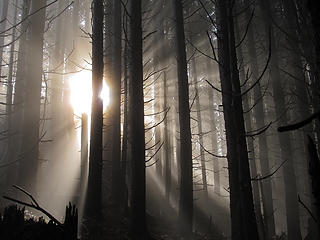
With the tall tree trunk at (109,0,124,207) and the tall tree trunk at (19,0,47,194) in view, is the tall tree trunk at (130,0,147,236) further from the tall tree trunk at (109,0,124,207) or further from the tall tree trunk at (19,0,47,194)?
the tall tree trunk at (19,0,47,194)

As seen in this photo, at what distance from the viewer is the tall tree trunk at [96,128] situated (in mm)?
8703

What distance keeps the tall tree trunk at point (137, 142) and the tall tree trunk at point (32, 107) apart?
163 inches

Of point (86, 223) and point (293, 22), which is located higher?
point (293, 22)

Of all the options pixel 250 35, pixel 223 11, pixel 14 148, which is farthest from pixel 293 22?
pixel 14 148

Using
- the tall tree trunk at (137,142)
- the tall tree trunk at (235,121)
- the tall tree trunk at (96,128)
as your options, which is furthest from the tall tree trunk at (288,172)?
the tall tree trunk at (235,121)

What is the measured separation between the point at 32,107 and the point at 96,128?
2.75 m

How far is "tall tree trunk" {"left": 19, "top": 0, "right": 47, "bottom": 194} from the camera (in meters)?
10.3

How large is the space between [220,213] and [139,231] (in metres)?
12.3

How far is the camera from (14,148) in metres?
14.4

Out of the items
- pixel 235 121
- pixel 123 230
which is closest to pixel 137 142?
pixel 123 230

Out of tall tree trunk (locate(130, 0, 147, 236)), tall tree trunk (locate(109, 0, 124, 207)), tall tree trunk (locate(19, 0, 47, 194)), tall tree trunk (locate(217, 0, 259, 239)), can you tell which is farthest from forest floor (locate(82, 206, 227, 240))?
tall tree trunk (locate(217, 0, 259, 239))

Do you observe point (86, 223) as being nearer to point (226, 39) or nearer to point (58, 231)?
point (58, 231)

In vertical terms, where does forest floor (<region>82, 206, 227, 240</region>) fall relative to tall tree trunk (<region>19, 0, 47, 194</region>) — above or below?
below

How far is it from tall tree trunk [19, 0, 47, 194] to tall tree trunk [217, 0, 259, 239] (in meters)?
7.29
